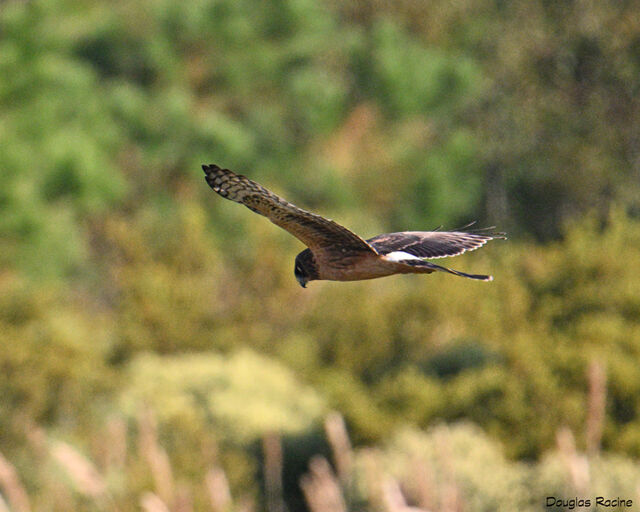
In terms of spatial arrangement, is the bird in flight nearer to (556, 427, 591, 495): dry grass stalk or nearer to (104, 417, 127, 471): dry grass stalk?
(556, 427, 591, 495): dry grass stalk

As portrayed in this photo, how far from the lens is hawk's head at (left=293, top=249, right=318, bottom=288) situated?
3.07m

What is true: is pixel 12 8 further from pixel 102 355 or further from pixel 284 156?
pixel 102 355

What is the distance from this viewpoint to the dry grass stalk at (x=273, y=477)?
1201 cm

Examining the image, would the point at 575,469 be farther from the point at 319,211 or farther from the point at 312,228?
the point at 319,211

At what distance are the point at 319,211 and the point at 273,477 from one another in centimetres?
1560

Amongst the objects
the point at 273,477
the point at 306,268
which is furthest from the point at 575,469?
the point at 273,477

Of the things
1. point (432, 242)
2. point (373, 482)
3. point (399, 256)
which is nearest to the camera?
point (399, 256)

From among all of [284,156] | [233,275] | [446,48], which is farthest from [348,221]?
[446,48]

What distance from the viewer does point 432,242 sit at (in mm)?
3703

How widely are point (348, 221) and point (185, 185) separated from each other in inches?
228

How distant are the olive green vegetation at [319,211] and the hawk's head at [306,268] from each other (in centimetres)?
675

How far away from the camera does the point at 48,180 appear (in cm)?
2505

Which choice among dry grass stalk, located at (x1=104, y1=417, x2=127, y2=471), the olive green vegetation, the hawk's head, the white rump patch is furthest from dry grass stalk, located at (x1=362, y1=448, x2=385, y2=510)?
the hawk's head

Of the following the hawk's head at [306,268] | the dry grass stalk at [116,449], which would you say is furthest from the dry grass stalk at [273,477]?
the hawk's head at [306,268]
